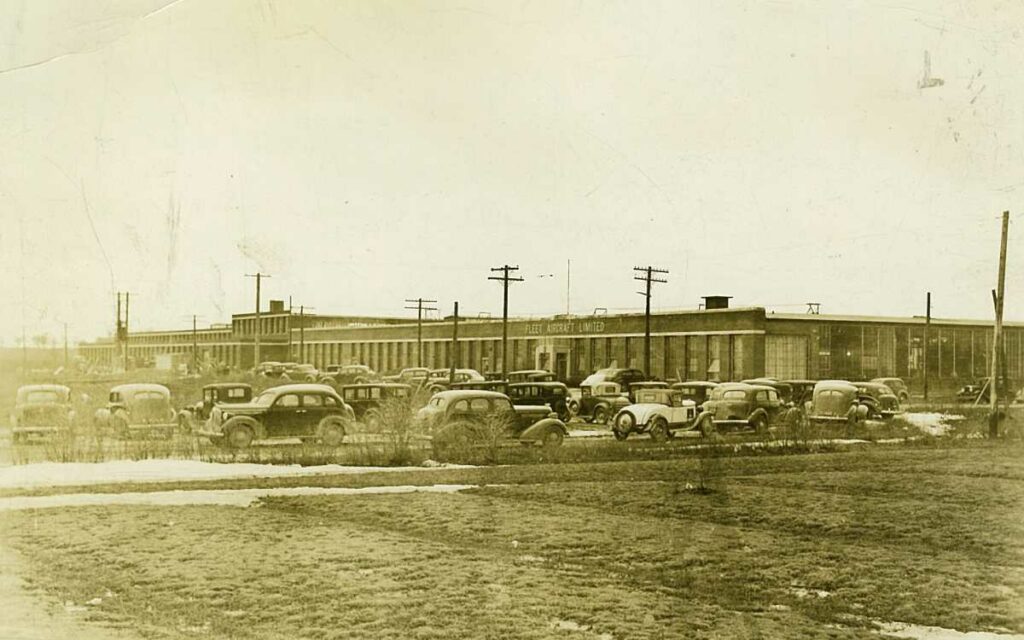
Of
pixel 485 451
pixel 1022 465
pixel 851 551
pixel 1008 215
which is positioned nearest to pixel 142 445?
pixel 485 451

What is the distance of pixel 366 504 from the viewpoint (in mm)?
9516

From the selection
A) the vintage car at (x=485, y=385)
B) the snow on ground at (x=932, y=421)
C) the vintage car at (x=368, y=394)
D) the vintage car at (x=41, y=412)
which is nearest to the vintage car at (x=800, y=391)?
the snow on ground at (x=932, y=421)

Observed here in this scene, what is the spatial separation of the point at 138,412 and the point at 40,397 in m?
2.58

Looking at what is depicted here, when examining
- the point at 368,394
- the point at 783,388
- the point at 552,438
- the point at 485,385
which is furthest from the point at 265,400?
the point at 783,388

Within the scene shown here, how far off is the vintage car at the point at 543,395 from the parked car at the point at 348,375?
2.98m

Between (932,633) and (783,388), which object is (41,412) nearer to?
(932,633)

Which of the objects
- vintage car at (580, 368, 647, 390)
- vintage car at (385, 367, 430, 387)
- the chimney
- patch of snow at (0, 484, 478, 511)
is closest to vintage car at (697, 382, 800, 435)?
the chimney

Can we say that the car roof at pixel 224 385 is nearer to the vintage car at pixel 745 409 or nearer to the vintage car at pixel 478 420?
the vintage car at pixel 478 420

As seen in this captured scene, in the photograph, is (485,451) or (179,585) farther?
(485,451)

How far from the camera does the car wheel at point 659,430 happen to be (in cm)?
1859

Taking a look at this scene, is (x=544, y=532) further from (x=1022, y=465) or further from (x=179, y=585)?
(x=1022, y=465)

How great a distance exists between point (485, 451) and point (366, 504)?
5.93 metres

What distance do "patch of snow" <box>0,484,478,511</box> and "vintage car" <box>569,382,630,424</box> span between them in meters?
13.5

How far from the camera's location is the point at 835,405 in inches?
850
